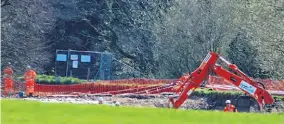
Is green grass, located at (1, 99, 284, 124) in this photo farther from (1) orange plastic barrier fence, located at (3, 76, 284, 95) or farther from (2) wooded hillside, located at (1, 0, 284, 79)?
(1) orange plastic barrier fence, located at (3, 76, 284, 95)

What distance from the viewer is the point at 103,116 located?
51.2 feet

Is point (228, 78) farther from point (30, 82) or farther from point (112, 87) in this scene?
point (112, 87)

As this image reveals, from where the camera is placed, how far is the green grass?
14562mm

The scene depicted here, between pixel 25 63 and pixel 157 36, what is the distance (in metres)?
8.88

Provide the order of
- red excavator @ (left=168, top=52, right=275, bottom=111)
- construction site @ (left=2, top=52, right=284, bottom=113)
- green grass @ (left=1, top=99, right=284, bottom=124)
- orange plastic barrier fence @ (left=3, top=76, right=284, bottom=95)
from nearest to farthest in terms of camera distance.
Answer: green grass @ (left=1, top=99, right=284, bottom=124)
red excavator @ (left=168, top=52, right=275, bottom=111)
construction site @ (left=2, top=52, right=284, bottom=113)
orange plastic barrier fence @ (left=3, top=76, right=284, bottom=95)

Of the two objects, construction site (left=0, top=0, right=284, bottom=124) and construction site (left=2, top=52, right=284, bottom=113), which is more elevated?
construction site (left=0, top=0, right=284, bottom=124)

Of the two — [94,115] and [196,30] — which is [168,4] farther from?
[94,115]

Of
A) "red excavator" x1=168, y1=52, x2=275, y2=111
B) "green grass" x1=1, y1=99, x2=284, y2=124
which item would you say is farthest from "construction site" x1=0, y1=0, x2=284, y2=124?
"green grass" x1=1, y1=99, x2=284, y2=124

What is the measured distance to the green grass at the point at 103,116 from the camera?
14.6 meters

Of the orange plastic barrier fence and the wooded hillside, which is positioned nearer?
the wooded hillside

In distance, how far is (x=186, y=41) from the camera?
4575 cm

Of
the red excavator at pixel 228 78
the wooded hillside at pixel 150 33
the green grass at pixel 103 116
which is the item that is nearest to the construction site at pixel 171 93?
the red excavator at pixel 228 78

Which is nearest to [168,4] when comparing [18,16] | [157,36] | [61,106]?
[157,36]

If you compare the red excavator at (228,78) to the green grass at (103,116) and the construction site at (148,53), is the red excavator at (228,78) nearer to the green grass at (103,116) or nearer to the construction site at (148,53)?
the construction site at (148,53)
